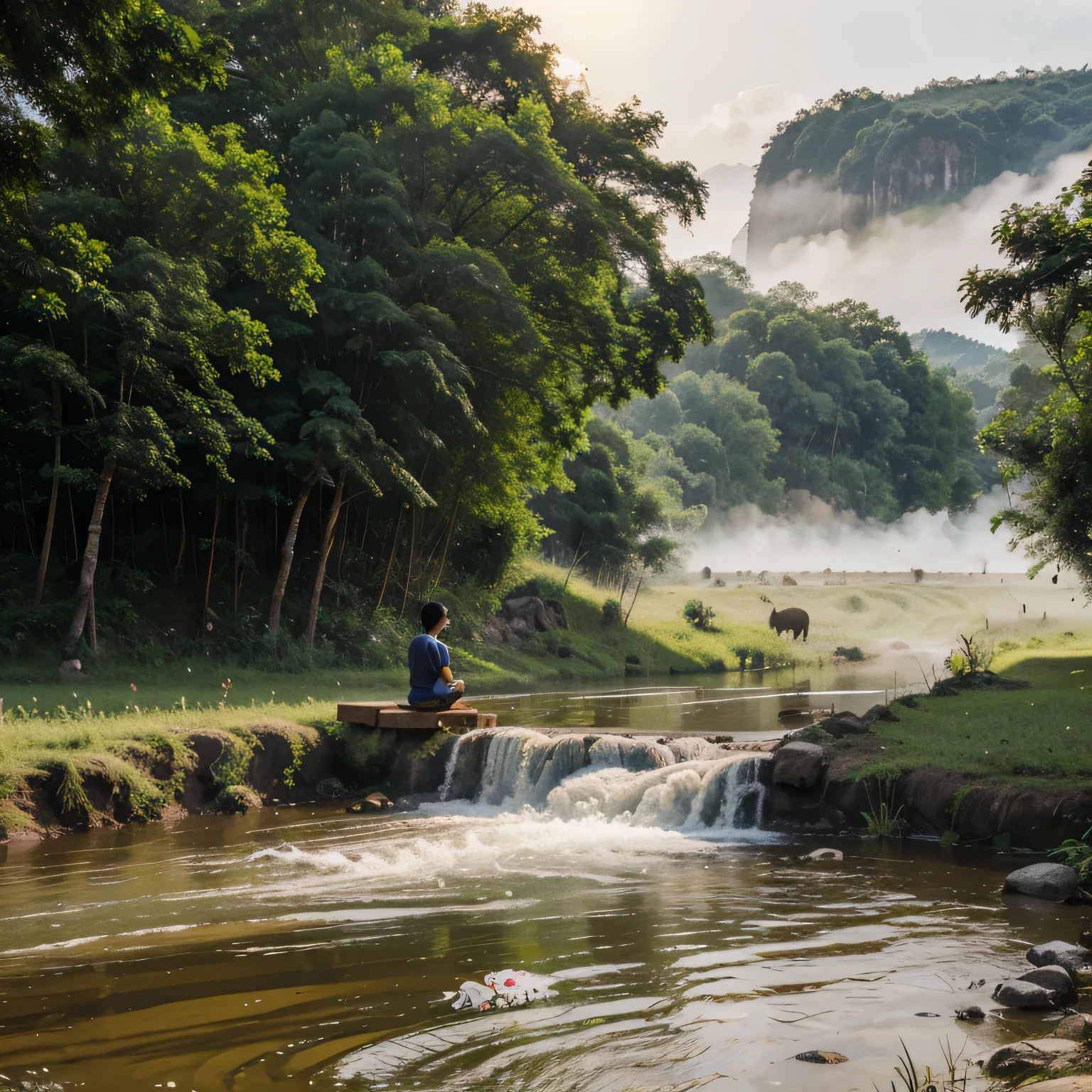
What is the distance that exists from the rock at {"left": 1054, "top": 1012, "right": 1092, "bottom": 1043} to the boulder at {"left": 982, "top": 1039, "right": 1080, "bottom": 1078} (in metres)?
0.14

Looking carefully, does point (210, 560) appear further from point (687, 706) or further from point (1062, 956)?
point (1062, 956)

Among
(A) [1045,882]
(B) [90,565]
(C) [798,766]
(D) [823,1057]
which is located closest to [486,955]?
(D) [823,1057]

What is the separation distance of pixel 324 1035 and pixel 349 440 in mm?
17847

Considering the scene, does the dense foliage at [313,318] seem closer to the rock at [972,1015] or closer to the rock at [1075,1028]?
the rock at [972,1015]

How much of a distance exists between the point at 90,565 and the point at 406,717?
8958 mm

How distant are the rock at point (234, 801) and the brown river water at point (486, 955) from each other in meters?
0.97

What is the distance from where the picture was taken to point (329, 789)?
1548 cm

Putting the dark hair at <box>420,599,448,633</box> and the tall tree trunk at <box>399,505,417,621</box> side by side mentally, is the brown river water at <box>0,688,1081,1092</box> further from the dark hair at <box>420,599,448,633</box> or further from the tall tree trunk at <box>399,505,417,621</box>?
the tall tree trunk at <box>399,505,417,621</box>

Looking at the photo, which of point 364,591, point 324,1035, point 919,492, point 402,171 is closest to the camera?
point 324,1035

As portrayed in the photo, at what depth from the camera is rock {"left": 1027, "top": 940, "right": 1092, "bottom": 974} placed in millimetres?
7074

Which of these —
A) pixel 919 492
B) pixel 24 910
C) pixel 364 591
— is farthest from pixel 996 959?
pixel 919 492

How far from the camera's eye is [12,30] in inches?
349

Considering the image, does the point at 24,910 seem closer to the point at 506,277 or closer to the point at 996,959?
the point at 996,959

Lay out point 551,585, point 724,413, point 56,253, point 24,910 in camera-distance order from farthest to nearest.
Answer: point 724,413
point 551,585
point 56,253
point 24,910
